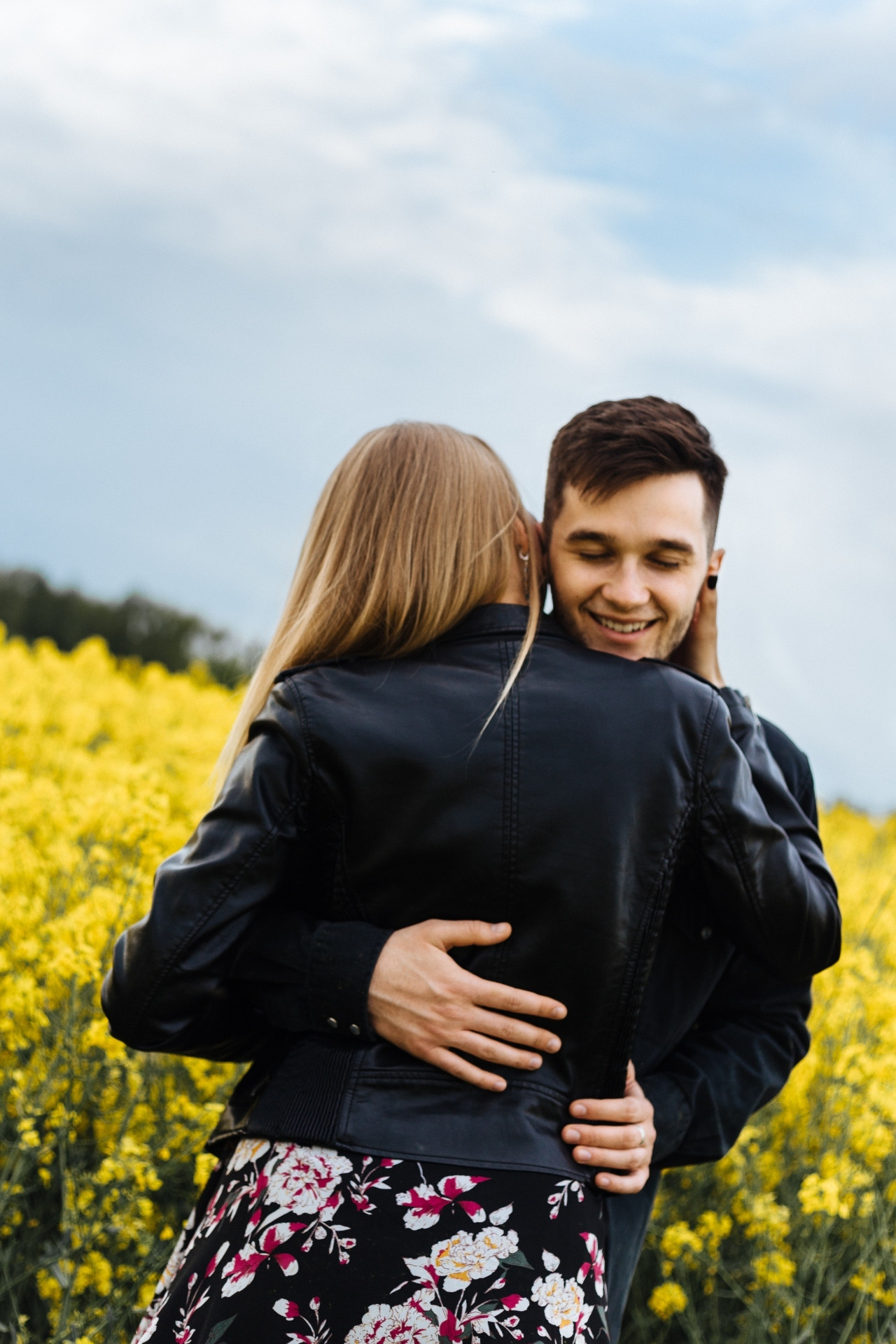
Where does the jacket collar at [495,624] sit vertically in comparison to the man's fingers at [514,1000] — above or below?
above

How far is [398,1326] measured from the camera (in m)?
1.24

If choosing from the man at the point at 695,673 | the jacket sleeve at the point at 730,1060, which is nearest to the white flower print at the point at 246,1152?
the man at the point at 695,673

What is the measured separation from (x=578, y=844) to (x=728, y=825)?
0.69 feet

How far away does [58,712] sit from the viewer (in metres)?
6.05

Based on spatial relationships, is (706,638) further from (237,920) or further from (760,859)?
(237,920)

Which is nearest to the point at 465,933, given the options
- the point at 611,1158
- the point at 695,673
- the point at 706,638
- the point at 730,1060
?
the point at 611,1158

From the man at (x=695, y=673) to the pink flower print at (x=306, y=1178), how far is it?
1.29 feet

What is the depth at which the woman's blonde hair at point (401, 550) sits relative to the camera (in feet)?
5.16

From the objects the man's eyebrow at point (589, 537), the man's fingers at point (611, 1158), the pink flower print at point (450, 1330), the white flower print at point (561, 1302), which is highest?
→ the man's eyebrow at point (589, 537)

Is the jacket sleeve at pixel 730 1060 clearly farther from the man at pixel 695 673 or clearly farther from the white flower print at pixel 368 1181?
the white flower print at pixel 368 1181

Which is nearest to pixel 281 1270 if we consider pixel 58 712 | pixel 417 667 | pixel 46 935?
pixel 417 667

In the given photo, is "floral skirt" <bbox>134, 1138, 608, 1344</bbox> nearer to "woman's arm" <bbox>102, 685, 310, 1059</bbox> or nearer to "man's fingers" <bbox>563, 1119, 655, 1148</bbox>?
"man's fingers" <bbox>563, 1119, 655, 1148</bbox>

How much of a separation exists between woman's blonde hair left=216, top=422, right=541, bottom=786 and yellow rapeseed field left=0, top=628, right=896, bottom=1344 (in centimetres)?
71

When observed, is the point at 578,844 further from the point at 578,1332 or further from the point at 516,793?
the point at 578,1332
